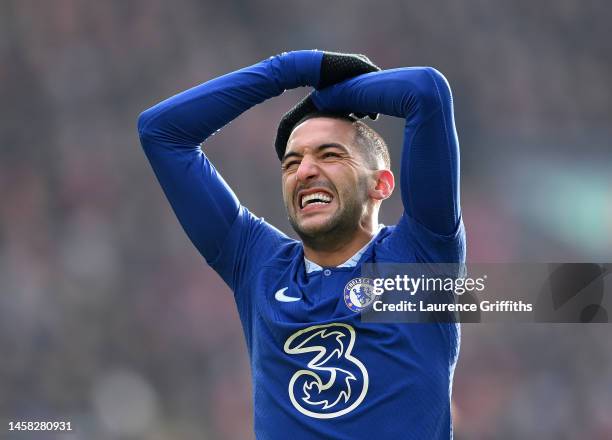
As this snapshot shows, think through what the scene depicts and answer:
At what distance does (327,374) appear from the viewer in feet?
7.63

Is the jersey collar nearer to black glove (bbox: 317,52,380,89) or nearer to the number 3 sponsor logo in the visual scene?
the number 3 sponsor logo

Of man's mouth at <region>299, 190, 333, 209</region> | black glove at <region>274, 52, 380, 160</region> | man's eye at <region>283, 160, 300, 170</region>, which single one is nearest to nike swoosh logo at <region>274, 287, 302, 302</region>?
man's mouth at <region>299, 190, 333, 209</region>

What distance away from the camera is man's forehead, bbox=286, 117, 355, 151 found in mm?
2572

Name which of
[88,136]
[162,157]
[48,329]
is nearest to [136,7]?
[88,136]

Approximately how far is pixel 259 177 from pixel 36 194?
177 cm

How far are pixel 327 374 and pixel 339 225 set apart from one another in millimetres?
445

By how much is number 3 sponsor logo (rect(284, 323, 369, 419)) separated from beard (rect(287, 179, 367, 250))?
29 centimetres

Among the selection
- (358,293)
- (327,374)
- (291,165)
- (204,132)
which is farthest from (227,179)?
(327,374)

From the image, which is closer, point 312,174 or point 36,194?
point 312,174

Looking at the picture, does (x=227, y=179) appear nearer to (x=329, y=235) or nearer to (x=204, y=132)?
(x=204, y=132)

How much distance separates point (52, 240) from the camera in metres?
6.72

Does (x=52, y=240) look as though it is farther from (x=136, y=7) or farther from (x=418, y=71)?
(x=418, y=71)

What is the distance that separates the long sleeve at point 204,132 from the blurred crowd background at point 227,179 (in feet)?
10.2

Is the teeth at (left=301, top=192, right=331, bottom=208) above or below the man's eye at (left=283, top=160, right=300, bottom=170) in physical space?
below
